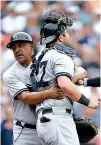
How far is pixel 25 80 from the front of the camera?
445 cm

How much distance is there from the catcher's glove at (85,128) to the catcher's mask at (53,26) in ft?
2.44

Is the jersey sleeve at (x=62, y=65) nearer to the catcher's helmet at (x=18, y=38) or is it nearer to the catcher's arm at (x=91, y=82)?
the catcher's arm at (x=91, y=82)

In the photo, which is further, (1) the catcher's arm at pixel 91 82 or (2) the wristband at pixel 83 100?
(1) the catcher's arm at pixel 91 82

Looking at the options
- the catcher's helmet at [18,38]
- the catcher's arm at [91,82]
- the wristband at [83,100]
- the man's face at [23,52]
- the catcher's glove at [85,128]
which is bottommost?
the catcher's glove at [85,128]

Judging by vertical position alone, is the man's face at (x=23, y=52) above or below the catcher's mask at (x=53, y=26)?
below

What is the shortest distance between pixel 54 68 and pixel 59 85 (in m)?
0.16

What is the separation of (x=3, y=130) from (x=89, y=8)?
2655 mm

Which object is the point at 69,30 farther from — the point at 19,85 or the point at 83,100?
the point at 83,100

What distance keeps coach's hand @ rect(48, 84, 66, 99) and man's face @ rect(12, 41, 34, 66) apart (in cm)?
60

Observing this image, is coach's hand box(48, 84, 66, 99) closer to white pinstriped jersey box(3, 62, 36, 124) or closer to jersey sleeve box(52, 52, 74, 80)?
jersey sleeve box(52, 52, 74, 80)

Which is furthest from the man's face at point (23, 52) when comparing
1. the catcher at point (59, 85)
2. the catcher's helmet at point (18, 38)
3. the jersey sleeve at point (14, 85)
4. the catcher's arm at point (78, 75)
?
the catcher's arm at point (78, 75)

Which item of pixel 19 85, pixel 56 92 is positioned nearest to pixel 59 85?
pixel 56 92

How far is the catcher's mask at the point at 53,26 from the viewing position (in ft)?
13.6

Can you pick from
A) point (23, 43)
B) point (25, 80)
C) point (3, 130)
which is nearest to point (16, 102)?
point (25, 80)
